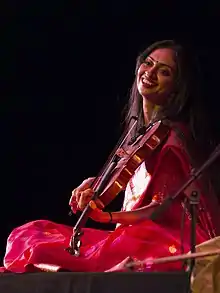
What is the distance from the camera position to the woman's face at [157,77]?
2248 mm

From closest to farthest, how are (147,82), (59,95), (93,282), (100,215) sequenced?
1. (93,282)
2. (100,215)
3. (147,82)
4. (59,95)

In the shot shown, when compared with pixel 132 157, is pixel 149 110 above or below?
above

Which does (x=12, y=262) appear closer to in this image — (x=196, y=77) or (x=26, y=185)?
(x=196, y=77)

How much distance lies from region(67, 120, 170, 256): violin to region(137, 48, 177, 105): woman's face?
0.16 metres

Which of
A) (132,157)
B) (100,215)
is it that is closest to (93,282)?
(100,215)

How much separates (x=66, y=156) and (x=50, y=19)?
2.03 feet

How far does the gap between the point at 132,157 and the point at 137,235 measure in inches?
8.9

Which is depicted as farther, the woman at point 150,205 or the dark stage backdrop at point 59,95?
the dark stage backdrop at point 59,95

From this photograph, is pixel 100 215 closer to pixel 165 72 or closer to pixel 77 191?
pixel 77 191

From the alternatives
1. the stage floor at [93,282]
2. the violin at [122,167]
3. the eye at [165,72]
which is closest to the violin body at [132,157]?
the violin at [122,167]

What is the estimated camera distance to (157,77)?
2260 mm

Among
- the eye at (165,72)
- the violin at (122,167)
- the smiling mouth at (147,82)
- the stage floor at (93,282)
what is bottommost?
the stage floor at (93,282)

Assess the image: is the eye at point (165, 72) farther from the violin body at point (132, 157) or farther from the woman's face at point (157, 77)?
the violin body at point (132, 157)

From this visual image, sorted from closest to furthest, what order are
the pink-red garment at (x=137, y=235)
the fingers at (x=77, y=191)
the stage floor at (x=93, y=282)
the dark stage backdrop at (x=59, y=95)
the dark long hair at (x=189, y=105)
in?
the stage floor at (x=93, y=282)
the pink-red garment at (x=137, y=235)
the fingers at (x=77, y=191)
the dark long hair at (x=189, y=105)
the dark stage backdrop at (x=59, y=95)
